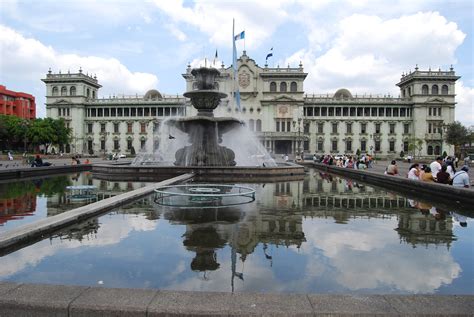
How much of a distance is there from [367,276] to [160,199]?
7.38 m

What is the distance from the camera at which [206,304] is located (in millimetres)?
3656

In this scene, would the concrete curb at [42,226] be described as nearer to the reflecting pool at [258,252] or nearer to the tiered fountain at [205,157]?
the reflecting pool at [258,252]

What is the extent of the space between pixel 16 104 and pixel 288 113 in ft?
210

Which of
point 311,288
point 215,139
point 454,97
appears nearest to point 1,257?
point 311,288

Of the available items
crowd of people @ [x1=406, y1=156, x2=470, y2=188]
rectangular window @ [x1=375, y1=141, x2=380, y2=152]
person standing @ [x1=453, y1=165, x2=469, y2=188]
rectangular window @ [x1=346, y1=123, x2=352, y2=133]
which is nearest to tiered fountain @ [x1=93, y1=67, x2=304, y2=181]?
crowd of people @ [x1=406, y1=156, x2=470, y2=188]

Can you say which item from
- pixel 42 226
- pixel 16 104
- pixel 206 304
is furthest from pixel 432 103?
pixel 16 104

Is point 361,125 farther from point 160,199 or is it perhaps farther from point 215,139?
point 160,199

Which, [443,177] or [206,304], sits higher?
[443,177]

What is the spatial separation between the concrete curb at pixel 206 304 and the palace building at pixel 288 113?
235 ft

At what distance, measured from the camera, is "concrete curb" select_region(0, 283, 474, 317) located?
11.6ft

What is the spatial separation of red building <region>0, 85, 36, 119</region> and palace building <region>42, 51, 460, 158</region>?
34.9 ft

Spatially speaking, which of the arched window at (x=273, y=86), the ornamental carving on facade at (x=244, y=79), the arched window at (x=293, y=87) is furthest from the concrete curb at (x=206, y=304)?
the arched window at (x=293, y=87)

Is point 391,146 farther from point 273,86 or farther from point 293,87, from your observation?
point 273,86

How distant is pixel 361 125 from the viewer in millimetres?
82250
